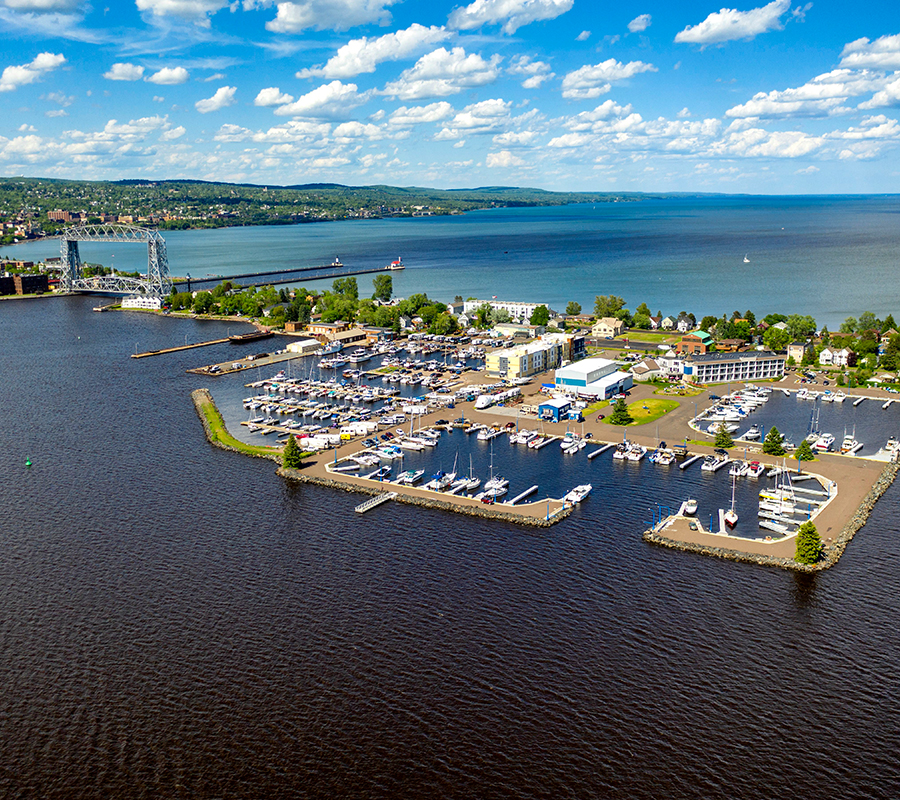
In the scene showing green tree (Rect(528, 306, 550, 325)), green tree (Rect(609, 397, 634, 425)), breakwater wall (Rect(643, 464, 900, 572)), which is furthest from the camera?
green tree (Rect(528, 306, 550, 325))

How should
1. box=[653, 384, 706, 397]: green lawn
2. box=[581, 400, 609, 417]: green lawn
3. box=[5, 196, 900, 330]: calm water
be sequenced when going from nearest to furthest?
box=[581, 400, 609, 417]: green lawn → box=[653, 384, 706, 397]: green lawn → box=[5, 196, 900, 330]: calm water

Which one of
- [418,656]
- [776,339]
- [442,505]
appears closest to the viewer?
[418,656]

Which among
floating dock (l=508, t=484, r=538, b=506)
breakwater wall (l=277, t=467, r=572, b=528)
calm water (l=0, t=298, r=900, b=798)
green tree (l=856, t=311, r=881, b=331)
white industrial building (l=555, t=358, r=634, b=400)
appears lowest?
calm water (l=0, t=298, r=900, b=798)

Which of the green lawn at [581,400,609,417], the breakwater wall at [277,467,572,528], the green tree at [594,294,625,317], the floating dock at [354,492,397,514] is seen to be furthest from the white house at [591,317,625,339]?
the floating dock at [354,492,397,514]

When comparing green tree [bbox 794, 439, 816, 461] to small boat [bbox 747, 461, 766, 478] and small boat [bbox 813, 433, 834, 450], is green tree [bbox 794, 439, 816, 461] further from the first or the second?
small boat [bbox 747, 461, 766, 478]

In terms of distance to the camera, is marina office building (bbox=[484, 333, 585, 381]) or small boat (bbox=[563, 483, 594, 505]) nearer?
small boat (bbox=[563, 483, 594, 505])

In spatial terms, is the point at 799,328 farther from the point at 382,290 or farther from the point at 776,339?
the point at 382,290

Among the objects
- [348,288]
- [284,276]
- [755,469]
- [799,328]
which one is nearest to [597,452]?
[755,469]
